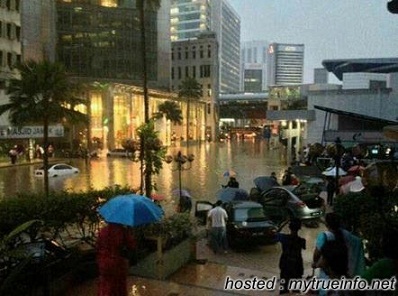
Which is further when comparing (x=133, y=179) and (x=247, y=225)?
(x=133, y=179)

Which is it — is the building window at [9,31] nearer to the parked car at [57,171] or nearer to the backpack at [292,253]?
the parked car at [57,171]

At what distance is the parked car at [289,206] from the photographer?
16.0 meters

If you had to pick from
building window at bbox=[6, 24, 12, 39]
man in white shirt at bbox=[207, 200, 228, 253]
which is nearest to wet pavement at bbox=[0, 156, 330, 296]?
man in white shirt at bbox=[207, 200, 228, 253]

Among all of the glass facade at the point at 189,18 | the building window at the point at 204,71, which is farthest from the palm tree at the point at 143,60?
the glass facade at the point at 189,18

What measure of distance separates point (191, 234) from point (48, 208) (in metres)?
3.47

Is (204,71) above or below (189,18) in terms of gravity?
below

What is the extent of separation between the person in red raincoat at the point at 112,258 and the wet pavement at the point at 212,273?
5.65ft

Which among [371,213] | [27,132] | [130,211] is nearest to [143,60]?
[371,213]

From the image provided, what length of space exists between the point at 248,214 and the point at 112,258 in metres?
7.46

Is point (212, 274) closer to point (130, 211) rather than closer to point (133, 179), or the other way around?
point (130, 211)

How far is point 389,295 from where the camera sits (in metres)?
4.85

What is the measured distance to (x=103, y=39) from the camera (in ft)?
283

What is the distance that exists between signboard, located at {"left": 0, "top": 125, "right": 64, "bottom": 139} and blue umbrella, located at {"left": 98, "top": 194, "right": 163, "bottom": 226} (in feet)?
125

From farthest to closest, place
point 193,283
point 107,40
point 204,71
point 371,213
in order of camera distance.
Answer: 1. point 204,71
2. point 107,40
3. point 193,283
4. point 371,213
